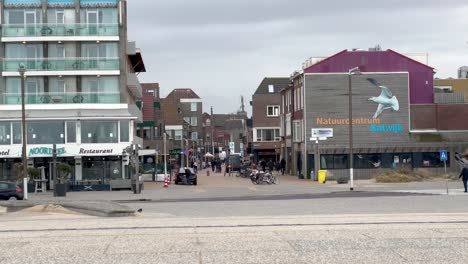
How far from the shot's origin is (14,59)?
58.0m

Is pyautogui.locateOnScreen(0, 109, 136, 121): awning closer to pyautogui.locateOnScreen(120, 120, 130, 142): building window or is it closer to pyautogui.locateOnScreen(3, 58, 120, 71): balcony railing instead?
pyautogui.locateOnScreen(120, 120, 130, 142): building window

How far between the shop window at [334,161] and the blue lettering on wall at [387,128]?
14.2 ft

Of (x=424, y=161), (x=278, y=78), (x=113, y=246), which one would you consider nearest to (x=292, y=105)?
(x=424, y=161)

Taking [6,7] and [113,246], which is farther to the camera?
[6,7]

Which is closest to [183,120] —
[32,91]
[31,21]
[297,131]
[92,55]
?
[297,131]

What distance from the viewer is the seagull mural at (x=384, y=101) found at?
65.8 metres

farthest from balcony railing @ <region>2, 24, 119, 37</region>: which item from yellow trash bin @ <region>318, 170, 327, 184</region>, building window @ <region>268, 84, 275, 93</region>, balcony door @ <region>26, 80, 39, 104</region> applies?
building window @ <region>268, 84, 275, 93</region>

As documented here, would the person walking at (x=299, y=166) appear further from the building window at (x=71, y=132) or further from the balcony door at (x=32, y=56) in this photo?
the balcony door at (x=32, y=56)

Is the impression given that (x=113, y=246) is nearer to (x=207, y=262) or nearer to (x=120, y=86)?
(x=207, y=262)

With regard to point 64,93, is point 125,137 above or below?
below

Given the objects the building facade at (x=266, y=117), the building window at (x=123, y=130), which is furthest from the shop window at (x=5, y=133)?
the building facade at (x=266, y=117)

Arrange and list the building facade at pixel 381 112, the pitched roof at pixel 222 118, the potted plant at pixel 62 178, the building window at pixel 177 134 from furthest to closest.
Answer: the pitched roof at pixel 222 118 < the building window at pixel 177 134 < the building facade at pixel 381 112 < the potted plant at pixel 62 178

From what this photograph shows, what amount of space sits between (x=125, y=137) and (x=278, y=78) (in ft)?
160

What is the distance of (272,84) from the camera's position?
100938mm
